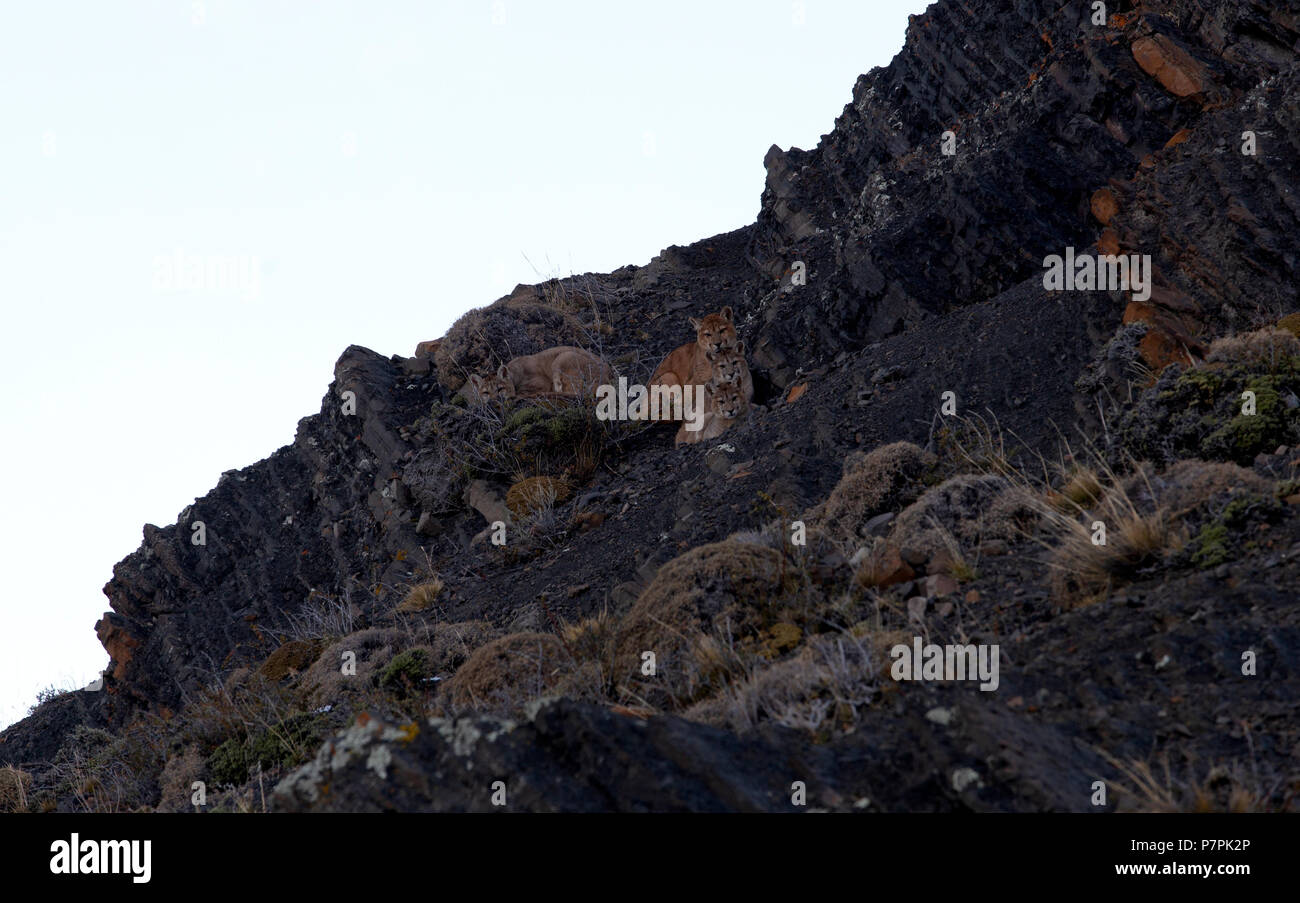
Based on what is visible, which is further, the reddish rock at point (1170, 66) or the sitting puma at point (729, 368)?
the sitting puma at point (729, 368)

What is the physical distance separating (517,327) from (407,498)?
4414 millimetres

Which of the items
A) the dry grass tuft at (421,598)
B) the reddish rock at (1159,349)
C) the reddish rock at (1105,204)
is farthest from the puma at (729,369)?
the reddish rock at (1159,349)

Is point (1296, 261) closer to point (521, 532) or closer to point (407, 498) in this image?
point (521, 532)

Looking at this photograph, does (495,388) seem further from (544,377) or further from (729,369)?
(729,369)

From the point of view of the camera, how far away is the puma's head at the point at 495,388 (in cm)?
1775

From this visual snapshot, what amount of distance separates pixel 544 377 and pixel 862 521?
1047 cm

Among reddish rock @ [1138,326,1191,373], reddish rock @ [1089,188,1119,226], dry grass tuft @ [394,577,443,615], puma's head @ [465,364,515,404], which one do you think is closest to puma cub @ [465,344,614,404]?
puma's head @ [465,364,515,404]

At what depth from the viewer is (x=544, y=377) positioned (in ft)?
60.2

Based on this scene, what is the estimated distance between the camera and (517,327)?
66.8 ft

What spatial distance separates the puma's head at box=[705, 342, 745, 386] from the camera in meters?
14.7

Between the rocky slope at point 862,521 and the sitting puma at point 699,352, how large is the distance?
1.05 m

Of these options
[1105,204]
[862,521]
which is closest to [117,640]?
[862,521]

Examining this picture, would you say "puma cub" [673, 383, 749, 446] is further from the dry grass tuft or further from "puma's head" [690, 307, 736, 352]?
the dry grass tuft

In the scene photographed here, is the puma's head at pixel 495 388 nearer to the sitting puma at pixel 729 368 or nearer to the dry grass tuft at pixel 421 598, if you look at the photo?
the sitting puma at pixel 729 368
